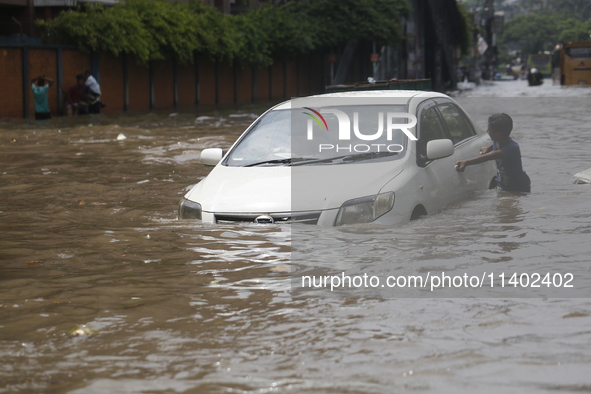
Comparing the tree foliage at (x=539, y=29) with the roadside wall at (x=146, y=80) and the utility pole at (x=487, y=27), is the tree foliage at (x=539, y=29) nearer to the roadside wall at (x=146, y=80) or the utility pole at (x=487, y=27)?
the utility pole at (x=487, y=27)

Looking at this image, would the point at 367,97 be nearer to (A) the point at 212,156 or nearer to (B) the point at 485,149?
(B) the point at 485,149

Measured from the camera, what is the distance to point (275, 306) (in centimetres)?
557

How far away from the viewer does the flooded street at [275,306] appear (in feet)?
14.1

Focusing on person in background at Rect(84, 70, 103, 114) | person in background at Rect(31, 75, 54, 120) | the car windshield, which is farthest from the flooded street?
person in background at Rect(84, 70, 103, 114)

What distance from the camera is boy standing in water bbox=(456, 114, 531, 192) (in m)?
9.15

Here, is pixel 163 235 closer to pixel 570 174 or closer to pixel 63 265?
pixel 63 265

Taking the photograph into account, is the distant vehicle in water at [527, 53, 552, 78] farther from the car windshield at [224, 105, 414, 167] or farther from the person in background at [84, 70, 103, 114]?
the car windshield at [224, 105, 414, 167]

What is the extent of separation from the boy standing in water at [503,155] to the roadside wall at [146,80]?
2226 centimetres

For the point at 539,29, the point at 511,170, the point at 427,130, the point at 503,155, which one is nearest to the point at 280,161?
the point at 427,130

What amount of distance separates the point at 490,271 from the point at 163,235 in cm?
296

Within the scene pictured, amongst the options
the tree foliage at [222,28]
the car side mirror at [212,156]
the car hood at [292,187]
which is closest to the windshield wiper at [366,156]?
the car hood at [292,187]

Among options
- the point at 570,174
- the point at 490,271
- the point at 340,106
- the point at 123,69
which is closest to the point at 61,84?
the point at 123,69

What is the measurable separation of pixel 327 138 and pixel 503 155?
6.54 feet

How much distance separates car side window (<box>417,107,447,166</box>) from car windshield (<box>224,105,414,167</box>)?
0.15 m
